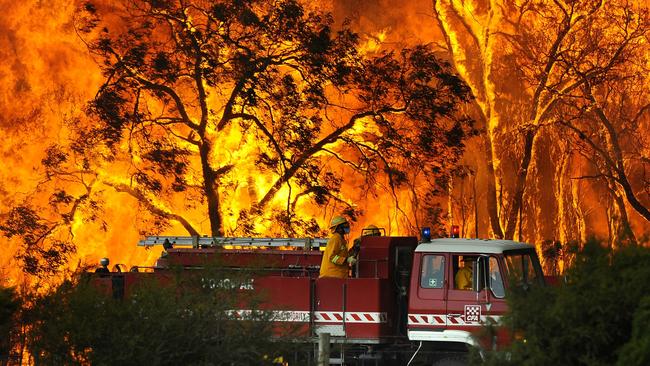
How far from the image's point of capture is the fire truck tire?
14883 millimetres

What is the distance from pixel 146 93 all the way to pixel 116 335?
16925mm

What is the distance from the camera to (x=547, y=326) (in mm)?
9250

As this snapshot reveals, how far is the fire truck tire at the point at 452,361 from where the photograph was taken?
1488 centimetres

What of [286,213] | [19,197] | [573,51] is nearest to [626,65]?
[573,51]

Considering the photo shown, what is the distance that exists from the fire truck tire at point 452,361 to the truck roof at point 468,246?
1285 millimetres

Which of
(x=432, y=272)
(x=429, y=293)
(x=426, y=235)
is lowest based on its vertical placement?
(x=429, y=293)

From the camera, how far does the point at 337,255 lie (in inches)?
622

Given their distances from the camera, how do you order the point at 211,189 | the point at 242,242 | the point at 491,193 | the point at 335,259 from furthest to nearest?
1. the point at 491,193
2. the point at 211,189
3. the point at 242,242
4. the point at 335,259

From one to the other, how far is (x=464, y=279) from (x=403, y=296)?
106 centimetres

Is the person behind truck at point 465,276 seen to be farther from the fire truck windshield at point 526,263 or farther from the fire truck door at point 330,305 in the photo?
the fire truck door at point 330,305

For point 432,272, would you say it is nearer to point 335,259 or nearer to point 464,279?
point 464,279

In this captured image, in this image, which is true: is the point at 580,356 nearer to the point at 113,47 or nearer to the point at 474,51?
the point at 113,47

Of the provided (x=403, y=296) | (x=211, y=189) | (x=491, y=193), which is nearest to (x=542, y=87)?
(x=491, y=193)

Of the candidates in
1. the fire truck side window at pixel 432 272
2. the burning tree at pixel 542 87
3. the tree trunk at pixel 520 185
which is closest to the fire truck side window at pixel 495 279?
the fire truck side window at pixel 432 272
